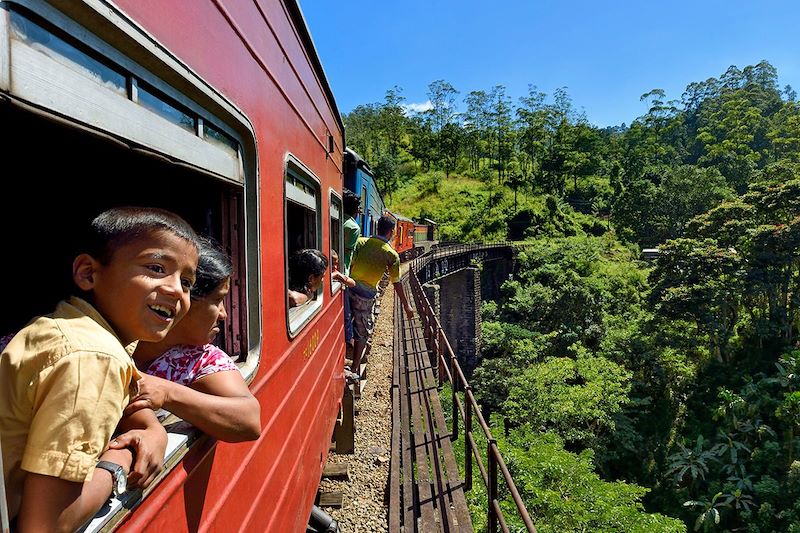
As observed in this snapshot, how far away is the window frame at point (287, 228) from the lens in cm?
229

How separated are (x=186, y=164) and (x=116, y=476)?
2.49 feet

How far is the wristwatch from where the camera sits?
85cm

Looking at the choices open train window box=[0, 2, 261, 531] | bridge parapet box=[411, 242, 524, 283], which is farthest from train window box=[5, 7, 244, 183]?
bridge parapet box=[411, 242, 524, 283]

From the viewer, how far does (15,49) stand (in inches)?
27.1

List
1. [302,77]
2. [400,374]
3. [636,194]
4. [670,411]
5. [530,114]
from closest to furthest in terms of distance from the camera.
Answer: [302,77]
[400,374]
[670,411]
[636,194]
[530,114]

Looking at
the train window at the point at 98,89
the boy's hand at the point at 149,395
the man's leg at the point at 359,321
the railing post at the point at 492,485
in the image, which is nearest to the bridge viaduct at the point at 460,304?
the man's leg at the point at 359,321

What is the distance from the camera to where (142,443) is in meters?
A: 0.95

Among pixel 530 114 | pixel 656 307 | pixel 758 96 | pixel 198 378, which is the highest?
pixel 758 96

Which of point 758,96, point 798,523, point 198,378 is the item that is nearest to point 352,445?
point 198,378

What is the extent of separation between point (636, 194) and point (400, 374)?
42037 millimetres

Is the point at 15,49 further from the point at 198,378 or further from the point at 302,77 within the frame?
the point at 302,77

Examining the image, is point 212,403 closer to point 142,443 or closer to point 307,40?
point 142,443

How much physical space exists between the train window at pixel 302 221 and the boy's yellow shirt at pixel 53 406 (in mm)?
1539

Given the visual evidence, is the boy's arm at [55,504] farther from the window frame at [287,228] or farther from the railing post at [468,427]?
the railing post at [468,427]
